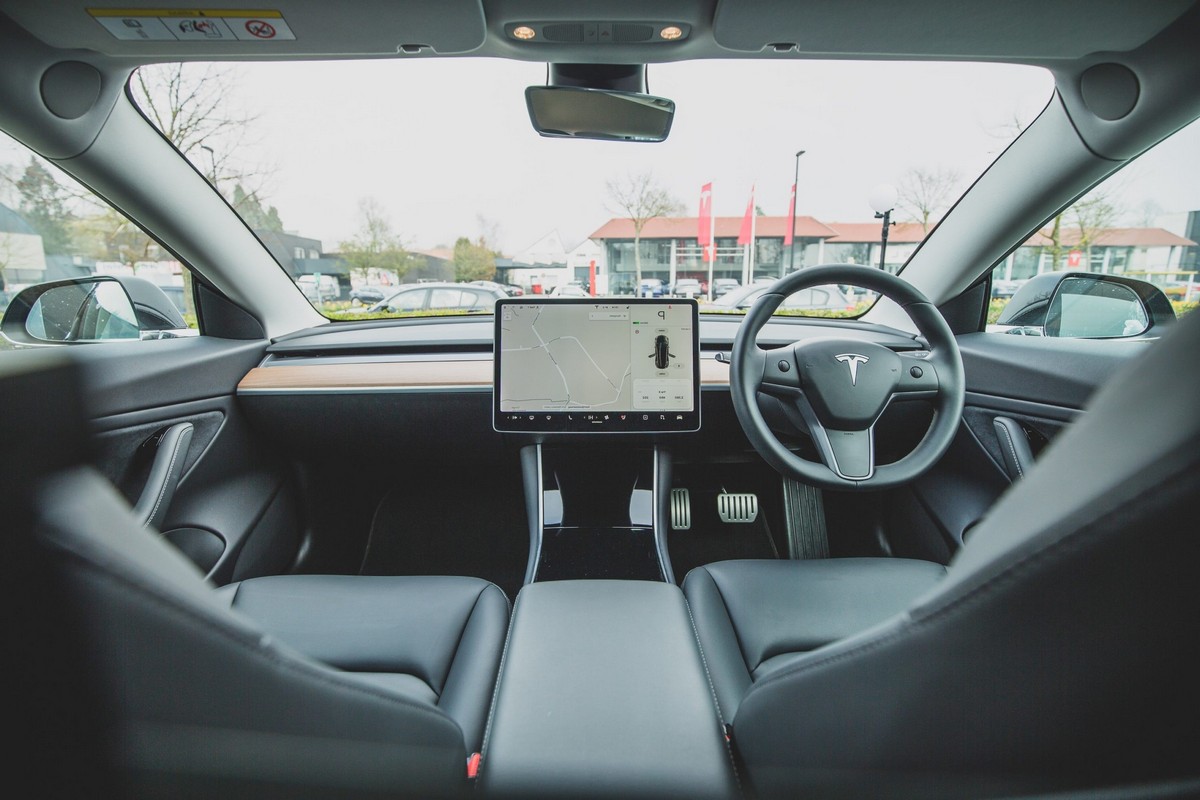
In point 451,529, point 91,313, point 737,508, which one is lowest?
point 451,529

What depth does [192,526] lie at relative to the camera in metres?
2.00

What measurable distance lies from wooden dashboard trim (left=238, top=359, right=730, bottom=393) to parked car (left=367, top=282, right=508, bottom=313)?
55 centimetres

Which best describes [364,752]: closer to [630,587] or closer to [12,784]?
[12,784]

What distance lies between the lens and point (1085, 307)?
214 cm

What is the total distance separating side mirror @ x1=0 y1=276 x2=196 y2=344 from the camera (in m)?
1.97

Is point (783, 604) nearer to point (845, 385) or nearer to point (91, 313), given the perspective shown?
point (845, 385)

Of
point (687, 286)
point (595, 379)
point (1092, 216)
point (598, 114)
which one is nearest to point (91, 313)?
point (595, 379)

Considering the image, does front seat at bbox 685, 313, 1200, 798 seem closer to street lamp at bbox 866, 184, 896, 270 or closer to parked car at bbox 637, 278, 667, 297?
parked car at bbox 637, 278, 667, 297

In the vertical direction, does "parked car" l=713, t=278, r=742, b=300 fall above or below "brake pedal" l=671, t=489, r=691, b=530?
above

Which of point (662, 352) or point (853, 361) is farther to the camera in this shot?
point (662, 352)

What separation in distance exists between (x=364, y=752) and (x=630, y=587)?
0.66m

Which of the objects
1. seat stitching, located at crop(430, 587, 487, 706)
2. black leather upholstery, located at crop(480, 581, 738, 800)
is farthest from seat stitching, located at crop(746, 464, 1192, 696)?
seat stitching, located at crop(430, 587, 487, 706)

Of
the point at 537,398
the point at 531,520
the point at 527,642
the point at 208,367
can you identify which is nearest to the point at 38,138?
the point at 208,367

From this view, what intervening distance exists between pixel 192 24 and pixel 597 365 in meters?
1.53
